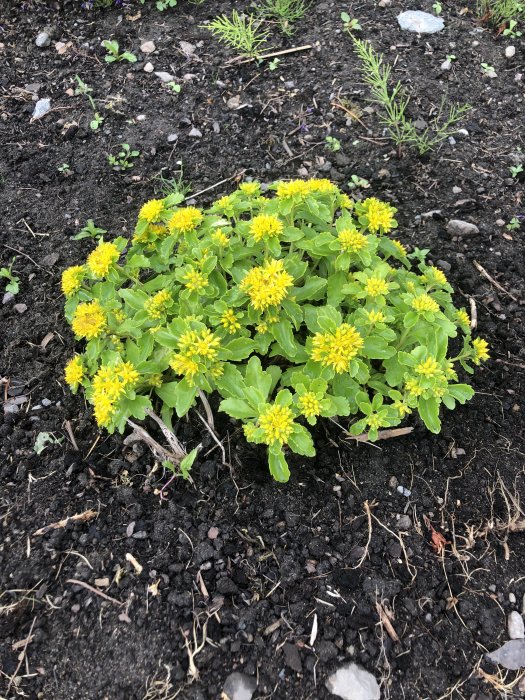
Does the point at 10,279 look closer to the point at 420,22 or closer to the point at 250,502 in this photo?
the point at 250,502

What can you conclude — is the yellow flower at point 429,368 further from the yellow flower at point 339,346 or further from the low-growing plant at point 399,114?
the low-growing plant at point 399,114

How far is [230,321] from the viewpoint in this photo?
7.31ft

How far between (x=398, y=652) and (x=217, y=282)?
1.65 m

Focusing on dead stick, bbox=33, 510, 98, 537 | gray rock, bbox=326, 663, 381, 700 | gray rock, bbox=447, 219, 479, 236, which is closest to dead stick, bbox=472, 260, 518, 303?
gray rock, bbox=447, 219, 479, 236

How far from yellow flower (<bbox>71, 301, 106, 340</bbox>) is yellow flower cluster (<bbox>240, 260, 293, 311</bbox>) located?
2.19 feet

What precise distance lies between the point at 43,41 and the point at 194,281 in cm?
345

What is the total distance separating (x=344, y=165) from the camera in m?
3.79

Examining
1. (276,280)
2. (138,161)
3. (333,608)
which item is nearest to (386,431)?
(333,608)

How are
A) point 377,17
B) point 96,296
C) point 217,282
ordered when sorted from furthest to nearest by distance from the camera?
point 377,17
point 96,296
point 217,282

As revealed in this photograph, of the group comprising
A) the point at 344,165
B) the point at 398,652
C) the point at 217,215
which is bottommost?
the point at 398,652

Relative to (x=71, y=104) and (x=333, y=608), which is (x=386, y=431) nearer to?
(x=333, y=608)

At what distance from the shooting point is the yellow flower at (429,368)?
2.13 m

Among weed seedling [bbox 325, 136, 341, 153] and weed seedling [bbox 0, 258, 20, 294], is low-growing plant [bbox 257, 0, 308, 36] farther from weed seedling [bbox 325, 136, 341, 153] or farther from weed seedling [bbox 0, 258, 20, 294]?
weed seedling [bbox 0, 258, 20, 294]

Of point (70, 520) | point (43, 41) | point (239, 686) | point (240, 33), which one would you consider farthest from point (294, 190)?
point (43, 41)
